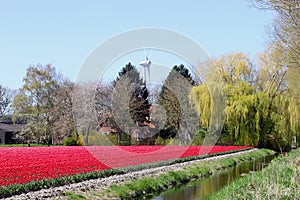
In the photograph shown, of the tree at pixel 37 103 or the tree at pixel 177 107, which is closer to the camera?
the tree at pixel 177 107

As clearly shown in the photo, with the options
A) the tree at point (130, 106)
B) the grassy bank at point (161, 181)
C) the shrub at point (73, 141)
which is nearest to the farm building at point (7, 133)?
the shrub at point (73, 141)

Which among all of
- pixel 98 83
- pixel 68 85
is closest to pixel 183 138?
pixel 98 83

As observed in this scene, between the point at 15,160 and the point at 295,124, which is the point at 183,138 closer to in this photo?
the point at 295,124

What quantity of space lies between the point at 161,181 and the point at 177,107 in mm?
24589

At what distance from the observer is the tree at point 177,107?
121 feet

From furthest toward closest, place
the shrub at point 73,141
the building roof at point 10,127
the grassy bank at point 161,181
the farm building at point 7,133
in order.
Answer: the farm building at point 7,133
the building roof at point 10,127
the shrub at point 73,141
the grassy bank at point 161,181

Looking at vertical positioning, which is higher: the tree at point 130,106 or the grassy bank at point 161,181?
the tree at point 130,106

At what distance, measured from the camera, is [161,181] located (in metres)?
14.3

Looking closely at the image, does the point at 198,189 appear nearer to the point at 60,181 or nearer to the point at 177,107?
the point at 60,181

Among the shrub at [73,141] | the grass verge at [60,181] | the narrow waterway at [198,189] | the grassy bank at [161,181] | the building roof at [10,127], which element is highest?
the building roof at [10,127]

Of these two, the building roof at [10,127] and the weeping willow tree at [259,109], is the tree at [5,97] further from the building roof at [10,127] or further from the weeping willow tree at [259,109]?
the weeping willow tree at [259,109]

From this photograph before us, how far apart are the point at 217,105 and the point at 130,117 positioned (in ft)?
29.8

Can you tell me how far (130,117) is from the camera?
1490 inches

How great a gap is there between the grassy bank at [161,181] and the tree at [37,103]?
24.5 meters
